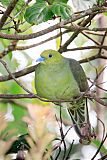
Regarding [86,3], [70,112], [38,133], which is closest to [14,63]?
[70,112]

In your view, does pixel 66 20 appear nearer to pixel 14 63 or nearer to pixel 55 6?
pixel 55 6

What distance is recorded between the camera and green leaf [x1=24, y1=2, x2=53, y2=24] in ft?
3.01

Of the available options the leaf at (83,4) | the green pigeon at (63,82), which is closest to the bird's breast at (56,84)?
the green pigeon at (63,82)

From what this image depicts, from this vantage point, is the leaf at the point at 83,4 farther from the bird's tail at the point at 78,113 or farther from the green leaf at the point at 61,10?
the bird's tail at the point at 78,113

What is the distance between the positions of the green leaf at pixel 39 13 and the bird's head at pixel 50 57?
1.38ft

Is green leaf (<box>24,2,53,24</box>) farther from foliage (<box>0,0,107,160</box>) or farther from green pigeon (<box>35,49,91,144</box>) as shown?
green pigeon (<box>35,49,91,144</box>)

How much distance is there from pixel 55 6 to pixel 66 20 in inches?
1.9

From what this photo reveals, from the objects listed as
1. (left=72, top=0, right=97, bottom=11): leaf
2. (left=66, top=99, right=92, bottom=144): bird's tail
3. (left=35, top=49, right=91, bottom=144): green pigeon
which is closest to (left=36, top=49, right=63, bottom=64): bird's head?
(left=35, top=49, right=91, bottom=144): green pigeon

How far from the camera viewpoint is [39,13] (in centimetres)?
92

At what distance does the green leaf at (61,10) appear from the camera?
860 mm

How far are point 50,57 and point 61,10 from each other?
54cm

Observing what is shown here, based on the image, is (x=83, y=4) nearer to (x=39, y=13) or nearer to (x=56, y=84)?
(x=39, y=13)

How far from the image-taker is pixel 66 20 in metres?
0.87

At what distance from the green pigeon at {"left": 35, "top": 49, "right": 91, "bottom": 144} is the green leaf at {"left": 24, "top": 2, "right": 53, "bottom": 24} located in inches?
14.6
